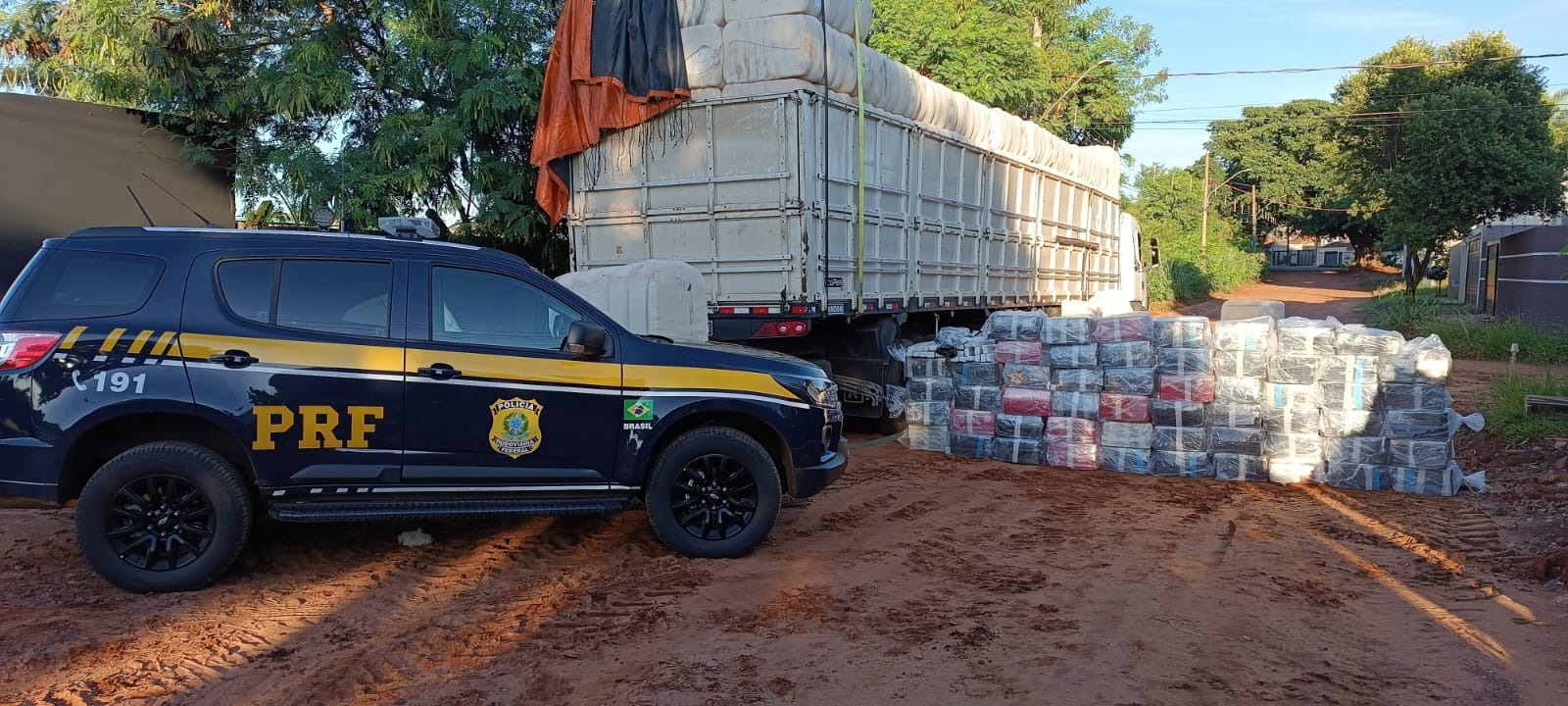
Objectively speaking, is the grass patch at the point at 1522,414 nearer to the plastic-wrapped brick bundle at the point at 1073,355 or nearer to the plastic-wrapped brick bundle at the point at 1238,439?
the plastic-wrapped brick bundle at the point at 1238,439

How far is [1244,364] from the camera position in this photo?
8.16 meters

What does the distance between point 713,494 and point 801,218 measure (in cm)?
371

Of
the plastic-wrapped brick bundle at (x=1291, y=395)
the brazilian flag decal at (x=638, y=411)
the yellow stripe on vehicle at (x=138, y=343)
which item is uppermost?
the yellow stripe on vehicle at (x=138, y=343)

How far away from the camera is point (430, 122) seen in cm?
1191

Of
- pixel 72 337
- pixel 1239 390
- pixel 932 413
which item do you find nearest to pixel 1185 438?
pixel 1239 390

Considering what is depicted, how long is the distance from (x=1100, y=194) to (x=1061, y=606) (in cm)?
1368

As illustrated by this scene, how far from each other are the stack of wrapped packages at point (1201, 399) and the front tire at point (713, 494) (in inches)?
155

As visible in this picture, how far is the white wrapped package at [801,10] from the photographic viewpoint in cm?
866

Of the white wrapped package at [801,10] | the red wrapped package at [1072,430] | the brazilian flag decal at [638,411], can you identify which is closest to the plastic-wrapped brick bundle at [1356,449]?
the red wrapped package at [1072,430]

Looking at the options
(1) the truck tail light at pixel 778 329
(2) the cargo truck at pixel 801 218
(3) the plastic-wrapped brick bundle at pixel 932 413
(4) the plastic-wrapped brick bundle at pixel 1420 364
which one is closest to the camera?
(4) the plastic-wrapped brick bundle at pixel 1420 364

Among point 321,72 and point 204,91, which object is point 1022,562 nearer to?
point 321,72

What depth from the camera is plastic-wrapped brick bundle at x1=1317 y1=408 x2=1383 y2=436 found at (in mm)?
7793

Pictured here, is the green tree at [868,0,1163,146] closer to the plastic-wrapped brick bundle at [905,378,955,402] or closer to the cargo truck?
the cargo truck

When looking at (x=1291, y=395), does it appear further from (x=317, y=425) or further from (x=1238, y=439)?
(x=317, y=425)
